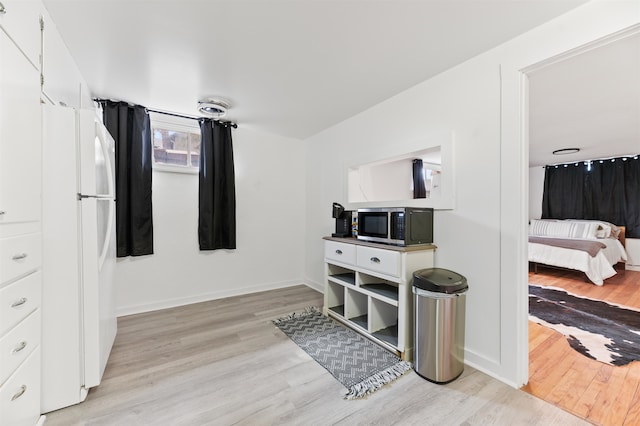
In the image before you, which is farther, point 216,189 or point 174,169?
point 216,189

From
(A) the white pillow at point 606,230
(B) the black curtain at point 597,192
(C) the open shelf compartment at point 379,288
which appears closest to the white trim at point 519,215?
(C) the open shelf compartment at point 379,288

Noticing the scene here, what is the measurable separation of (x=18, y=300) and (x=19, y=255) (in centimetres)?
20

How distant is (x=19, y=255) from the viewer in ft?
3.96

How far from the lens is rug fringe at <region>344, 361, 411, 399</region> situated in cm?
163

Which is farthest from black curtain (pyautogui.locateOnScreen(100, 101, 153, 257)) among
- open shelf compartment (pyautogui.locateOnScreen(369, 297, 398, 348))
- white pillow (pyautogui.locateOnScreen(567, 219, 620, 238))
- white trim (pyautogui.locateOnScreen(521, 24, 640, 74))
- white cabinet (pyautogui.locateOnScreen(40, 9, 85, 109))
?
white pillow (pyautogui.locateOnScreen(567, 219, 620, 238))

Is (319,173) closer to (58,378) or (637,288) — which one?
(58,378)

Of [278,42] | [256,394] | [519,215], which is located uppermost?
[278,42]

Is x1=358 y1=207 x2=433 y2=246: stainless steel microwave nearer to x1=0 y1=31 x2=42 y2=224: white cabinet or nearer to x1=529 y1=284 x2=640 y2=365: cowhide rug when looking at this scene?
x1=529 y1=284 x2=640 y2=365: cowhide rug

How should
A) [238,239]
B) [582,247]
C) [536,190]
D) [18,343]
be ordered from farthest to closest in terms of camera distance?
[536,190] < [582,247] < [238,239] < [18,343]

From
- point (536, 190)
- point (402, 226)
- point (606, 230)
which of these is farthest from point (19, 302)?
point (536, 190)

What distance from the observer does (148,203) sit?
2.90 m

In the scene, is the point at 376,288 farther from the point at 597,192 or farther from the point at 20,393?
the point at 597,192

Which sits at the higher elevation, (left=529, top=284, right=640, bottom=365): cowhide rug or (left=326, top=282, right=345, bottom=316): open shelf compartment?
(left=326, top=282, right=345, bottom=316): open shelf compartment

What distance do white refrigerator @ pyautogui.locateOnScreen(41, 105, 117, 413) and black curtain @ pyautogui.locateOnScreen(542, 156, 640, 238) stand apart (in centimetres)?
772
